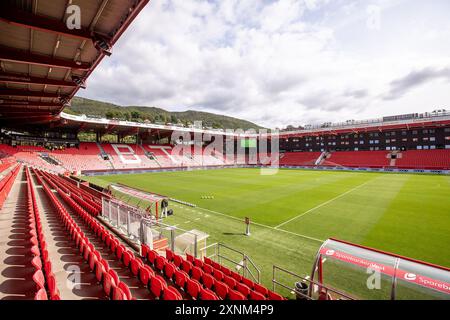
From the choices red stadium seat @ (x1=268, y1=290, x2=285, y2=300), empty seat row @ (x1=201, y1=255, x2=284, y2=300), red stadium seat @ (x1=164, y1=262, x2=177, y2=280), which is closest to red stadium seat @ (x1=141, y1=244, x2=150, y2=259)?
red stadium seat @ (x1=164, y1=262, x2=177, y2=280)

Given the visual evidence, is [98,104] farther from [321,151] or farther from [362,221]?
[362,221]

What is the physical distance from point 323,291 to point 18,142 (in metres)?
54.1

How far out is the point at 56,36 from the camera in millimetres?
9086

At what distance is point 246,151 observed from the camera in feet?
236

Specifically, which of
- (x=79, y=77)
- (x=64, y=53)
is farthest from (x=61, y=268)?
(x=79, y=77)

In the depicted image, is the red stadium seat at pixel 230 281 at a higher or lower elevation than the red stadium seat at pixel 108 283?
lower

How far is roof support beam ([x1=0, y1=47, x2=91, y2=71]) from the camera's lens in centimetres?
937

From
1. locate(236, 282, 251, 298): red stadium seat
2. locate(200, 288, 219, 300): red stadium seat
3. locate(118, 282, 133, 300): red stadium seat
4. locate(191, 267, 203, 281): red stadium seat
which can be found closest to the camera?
locate(118, 282, 133, 300): red stadium seat

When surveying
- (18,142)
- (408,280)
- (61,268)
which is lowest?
(61,268)

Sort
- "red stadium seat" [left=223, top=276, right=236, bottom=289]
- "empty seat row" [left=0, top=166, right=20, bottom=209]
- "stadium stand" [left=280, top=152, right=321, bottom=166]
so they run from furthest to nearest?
"stadium stand" [left=280, top=152, right=321, bottom=166], "empty seat row" [left=0, top=166, right=20, bottom=209], "red stadium seat" [left=223, top=276, right=236, bottom=289]

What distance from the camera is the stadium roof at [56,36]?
7211 millimetres

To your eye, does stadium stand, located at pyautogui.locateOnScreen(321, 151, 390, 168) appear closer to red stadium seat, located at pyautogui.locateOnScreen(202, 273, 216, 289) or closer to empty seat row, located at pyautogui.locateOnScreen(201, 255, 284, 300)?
empty seat row, located at pyautogui.locateOnScreen(201, 255, 284, 300)

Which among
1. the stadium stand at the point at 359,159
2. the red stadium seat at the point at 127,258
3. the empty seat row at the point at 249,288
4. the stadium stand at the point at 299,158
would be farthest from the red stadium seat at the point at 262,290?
the stadium stand at the point at 299,158

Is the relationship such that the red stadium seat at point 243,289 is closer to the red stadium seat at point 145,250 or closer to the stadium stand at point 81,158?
the red stadium seat at point 145,250
